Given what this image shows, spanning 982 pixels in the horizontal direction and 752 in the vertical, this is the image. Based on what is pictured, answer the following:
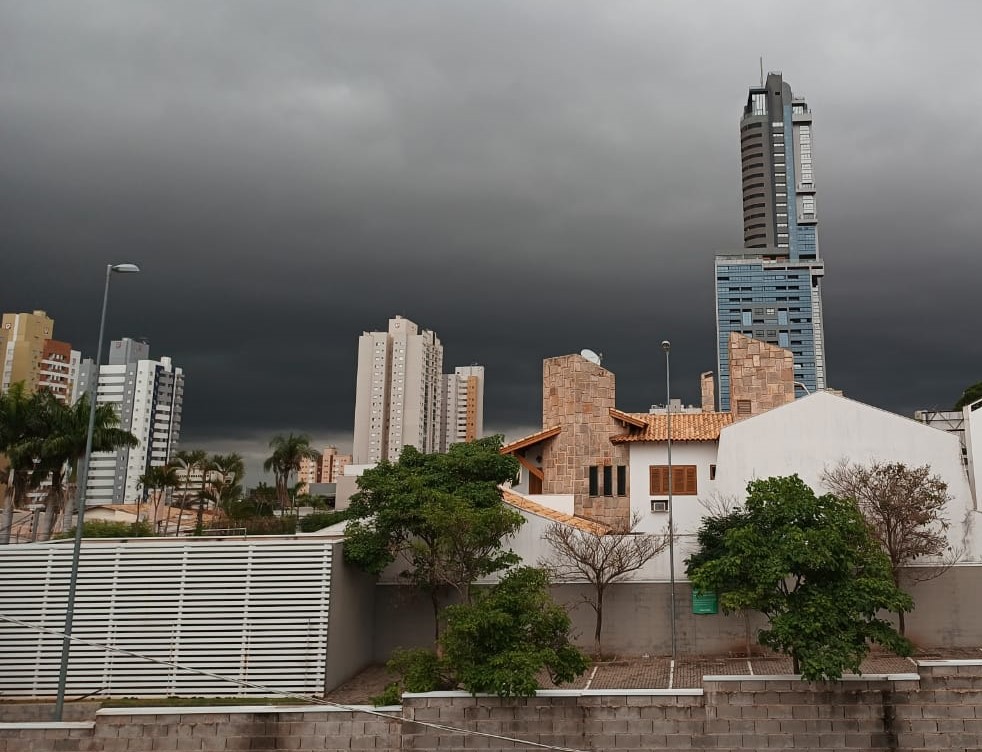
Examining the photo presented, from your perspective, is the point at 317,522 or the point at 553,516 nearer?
the point at 553,516

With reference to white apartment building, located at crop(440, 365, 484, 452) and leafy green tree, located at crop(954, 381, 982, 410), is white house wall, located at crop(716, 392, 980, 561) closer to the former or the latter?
leafy green tree, located at crop(954, 381, 982, 410)

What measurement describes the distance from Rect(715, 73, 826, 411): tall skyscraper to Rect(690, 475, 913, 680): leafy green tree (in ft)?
509

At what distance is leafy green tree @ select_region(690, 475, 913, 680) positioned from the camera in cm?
1753

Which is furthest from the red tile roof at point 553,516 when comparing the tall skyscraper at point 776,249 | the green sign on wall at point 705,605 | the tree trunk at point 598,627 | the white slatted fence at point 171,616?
the tall skyscraper at point 776,249

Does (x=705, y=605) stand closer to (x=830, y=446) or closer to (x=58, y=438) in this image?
(x=830, y=446)

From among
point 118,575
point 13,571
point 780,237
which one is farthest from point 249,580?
point 780,237

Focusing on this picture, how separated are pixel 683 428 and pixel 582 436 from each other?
497cm

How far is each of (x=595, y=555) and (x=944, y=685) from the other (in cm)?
1210

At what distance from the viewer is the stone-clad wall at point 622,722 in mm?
16922

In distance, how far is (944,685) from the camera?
1714cm

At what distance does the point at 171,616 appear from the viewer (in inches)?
933

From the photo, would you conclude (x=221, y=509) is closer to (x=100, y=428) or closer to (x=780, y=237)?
(x=100, y=428)

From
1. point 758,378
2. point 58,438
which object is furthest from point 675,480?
point 58,438

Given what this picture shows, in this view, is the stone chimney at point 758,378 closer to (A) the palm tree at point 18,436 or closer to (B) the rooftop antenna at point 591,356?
(B) the rooftop antenna at point 591,356
